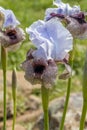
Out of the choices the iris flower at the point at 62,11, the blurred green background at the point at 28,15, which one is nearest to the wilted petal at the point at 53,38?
the iris flower at the point at 62,11

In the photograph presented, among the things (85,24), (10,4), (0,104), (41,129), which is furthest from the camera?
(10,4)

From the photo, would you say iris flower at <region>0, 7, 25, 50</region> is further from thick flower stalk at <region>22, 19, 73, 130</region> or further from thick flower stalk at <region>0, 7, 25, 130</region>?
thick flower stalk at <region>22, 19, 73, 130</region>

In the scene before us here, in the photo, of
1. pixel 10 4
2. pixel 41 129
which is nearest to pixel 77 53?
pixel 10 4

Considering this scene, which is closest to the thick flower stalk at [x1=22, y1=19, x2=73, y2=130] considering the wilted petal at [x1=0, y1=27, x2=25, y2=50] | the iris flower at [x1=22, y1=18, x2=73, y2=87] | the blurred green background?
the iris flower at [x1=22, y1=18, x2=73, y2=87]

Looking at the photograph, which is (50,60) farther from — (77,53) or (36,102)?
(77,53)

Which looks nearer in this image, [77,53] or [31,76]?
[31,76]

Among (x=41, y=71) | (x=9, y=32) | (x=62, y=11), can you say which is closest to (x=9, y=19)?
(x=9, y=32)
